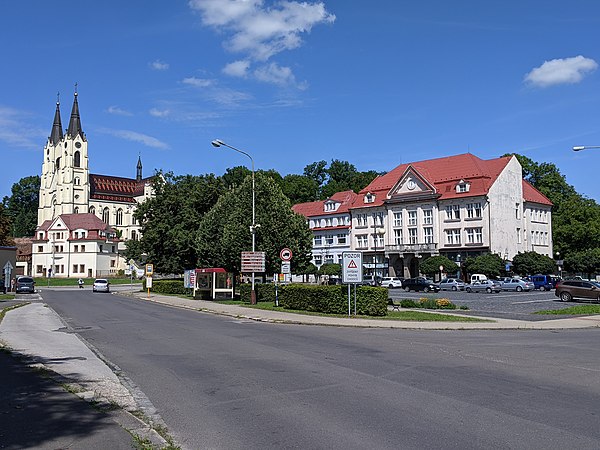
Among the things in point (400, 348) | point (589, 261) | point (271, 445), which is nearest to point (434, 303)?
point (400, 348)

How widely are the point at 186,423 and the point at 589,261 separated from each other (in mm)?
Result: 79190

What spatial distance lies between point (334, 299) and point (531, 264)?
51469 millimetres

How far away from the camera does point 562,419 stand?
25.7 ft

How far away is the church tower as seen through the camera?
452 ft

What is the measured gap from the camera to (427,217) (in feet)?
265

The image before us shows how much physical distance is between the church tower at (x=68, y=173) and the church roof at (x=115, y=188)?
464cm

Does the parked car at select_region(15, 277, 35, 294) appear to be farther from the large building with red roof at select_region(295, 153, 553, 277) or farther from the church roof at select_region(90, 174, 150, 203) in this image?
the church roof at select_region(90, 174, 150, 203)

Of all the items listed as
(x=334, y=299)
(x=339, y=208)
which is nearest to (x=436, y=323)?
(x=334, y=299)

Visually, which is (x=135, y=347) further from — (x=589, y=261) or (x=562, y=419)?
(x=589, y=261)

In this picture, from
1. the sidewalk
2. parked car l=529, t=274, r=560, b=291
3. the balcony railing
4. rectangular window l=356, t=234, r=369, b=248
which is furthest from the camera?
rectangular window l=356, t=234, r=369, b=248

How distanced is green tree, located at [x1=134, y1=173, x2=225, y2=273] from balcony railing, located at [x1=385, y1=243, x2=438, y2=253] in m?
30.6

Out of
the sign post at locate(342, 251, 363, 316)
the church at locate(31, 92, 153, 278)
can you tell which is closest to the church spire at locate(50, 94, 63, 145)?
the church at locate(31, 92, 153, 278)

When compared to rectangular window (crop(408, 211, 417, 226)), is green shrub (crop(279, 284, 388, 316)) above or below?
below

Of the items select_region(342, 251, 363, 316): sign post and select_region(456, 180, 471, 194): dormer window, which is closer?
select_region(342, 251, 363, 316): sign post
